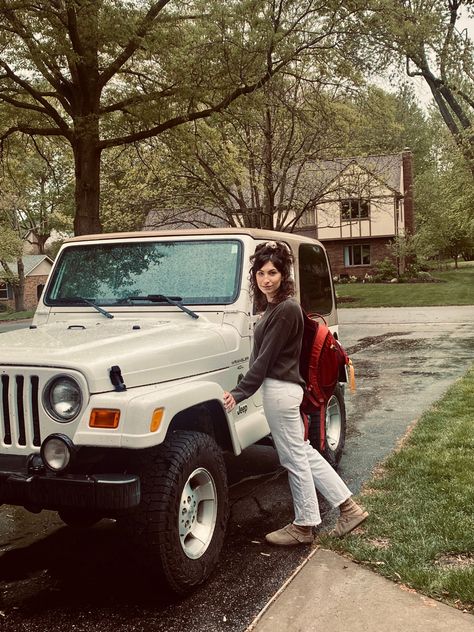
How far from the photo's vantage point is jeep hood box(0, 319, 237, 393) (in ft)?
11.0

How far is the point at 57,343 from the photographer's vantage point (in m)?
3.70

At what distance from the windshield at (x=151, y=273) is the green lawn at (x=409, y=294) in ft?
76.4

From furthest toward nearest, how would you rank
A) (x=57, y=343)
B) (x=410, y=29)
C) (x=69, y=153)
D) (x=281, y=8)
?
(x=69, y=153) < (x=410, y=29) < (x=281, y=8) < (x=57, y=343)

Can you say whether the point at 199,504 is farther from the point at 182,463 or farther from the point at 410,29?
the point at 410,29

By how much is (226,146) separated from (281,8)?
6890 millimetres

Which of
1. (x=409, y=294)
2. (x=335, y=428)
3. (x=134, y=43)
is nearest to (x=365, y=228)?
(x=409, y=294)

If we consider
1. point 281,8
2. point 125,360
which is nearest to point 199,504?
point 125,360

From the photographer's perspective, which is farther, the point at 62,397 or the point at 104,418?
the point at 62,397

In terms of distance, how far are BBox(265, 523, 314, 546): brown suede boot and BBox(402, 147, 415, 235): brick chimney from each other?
42.4 meters

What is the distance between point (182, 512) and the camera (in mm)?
3541

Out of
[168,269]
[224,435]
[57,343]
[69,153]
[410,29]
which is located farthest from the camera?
[69,153]

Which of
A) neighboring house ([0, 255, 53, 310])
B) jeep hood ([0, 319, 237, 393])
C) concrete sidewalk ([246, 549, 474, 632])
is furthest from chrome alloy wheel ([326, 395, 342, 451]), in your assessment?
neighboring house ([0, 255, 53, 310])

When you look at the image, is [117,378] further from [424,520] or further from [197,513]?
[424,520]

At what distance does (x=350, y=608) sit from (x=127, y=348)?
1.76 meters
